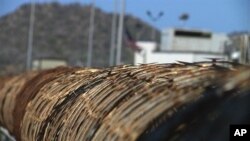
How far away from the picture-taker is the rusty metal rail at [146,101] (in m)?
3.24

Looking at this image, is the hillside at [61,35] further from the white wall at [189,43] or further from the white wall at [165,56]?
the white wall at [165,56]

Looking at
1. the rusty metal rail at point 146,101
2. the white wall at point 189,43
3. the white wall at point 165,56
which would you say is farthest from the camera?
the white wall at point 189,43

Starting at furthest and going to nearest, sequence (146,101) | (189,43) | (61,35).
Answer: (61,35), (189,43), (146,101)

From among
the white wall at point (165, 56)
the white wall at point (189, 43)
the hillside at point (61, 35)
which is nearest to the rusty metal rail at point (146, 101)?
the white wall at point (165, 56)

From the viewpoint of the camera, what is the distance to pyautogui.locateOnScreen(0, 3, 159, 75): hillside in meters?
123

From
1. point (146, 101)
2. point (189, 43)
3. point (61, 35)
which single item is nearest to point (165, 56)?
point (189, 43)

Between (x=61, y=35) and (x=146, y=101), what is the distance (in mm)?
135049

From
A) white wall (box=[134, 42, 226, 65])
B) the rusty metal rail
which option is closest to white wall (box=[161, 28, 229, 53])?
white wall (box=[134, 42, 226, 65])

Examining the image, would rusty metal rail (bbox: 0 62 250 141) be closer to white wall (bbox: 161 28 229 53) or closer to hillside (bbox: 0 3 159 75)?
white wall (bbox: 161 28 229 53)

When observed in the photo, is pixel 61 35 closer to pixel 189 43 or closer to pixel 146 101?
pixel 189 43

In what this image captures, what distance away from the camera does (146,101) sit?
3576 millimetres

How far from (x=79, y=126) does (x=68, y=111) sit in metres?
0.56

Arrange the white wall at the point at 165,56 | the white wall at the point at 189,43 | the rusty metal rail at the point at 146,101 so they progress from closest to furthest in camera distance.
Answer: the rusty metal rail at the point at 146,101, the white wall at the point at 165,56, the white wall at the point at 189,43

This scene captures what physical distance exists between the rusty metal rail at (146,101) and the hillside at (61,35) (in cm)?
11378
